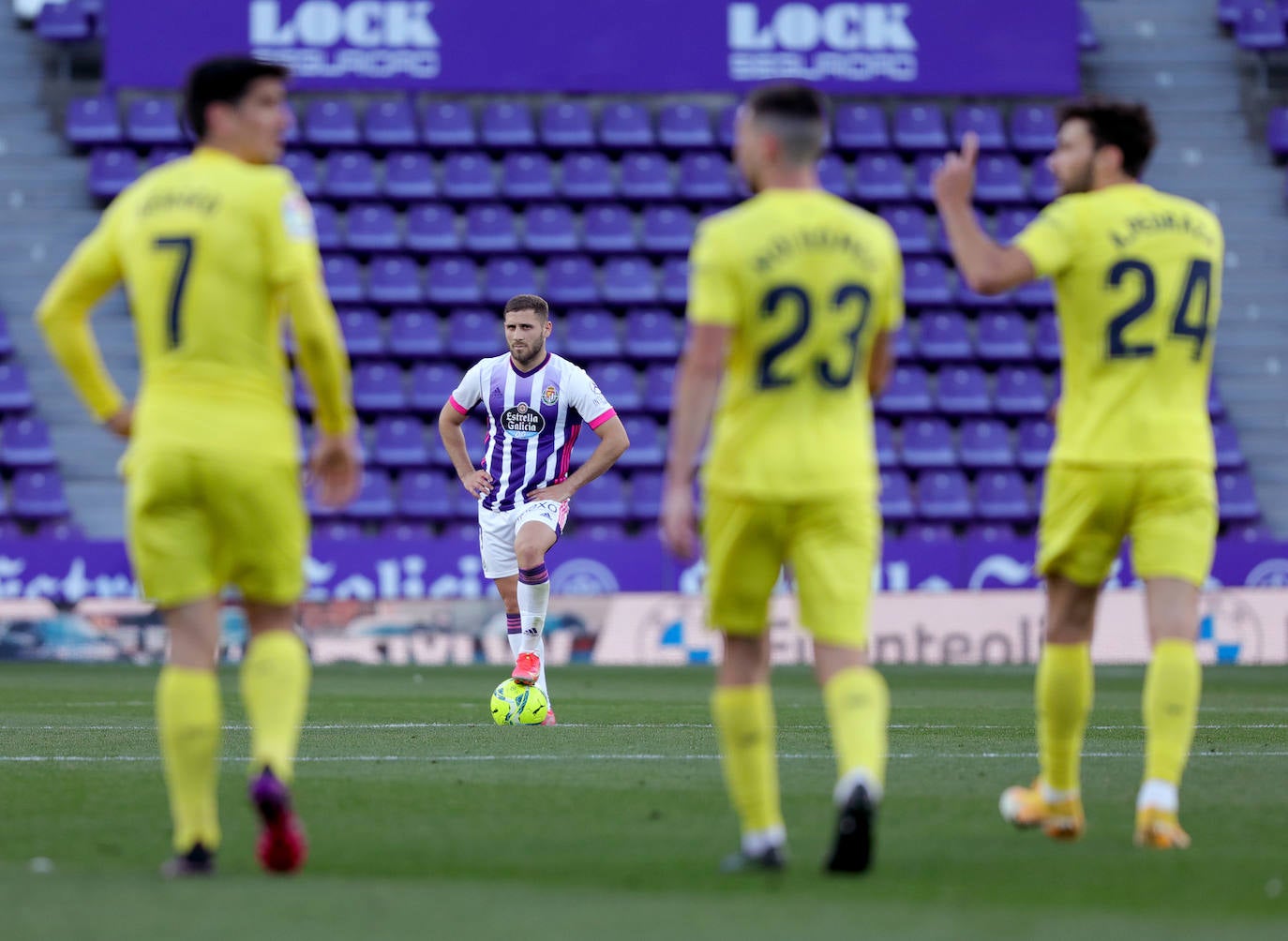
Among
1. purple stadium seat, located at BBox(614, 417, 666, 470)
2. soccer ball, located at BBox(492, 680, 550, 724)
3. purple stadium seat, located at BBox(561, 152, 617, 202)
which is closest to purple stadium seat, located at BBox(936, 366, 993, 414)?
purple stadium seat, located at BBox(614, 417, 666, 470)

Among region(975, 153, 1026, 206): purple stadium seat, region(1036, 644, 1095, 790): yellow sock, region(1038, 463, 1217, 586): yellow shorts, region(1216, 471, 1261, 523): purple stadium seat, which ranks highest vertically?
region(975, 153, 1026, 206): purple stadium seat

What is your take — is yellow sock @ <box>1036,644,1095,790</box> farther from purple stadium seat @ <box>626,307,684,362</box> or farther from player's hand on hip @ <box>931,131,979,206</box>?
purple stadium seat @ <box>626,307,684,362</box>

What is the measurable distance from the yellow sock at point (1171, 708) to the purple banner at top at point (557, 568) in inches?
543

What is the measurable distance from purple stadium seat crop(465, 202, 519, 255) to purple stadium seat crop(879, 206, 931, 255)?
4626 mm

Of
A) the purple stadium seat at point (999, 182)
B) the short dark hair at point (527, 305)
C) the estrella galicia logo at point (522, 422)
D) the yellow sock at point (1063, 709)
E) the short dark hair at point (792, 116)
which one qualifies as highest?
the purple stadium seat at point (999, 182)

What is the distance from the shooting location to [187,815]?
4859 mm

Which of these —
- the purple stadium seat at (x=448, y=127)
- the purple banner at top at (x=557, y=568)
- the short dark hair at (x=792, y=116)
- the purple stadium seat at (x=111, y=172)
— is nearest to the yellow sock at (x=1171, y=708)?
the short dark hair at (x=792, y=116)

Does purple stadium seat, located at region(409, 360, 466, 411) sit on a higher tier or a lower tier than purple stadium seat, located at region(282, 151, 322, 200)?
lower

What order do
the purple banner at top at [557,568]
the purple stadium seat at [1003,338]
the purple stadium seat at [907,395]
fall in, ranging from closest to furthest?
the purple banner at top at [557,568] < the purple stadium seat at [907,395] < the purple stadium seat at [1003,338]

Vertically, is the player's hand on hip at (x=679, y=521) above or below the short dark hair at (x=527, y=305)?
below

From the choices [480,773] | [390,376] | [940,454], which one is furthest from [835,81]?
[480,773]

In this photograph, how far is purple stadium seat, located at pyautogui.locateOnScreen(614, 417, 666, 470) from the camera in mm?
21688

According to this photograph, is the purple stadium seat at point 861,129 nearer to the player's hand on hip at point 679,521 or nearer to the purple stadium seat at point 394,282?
the purple stadium seat at point 394,282

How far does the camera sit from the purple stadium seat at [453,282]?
22531 millimetres
